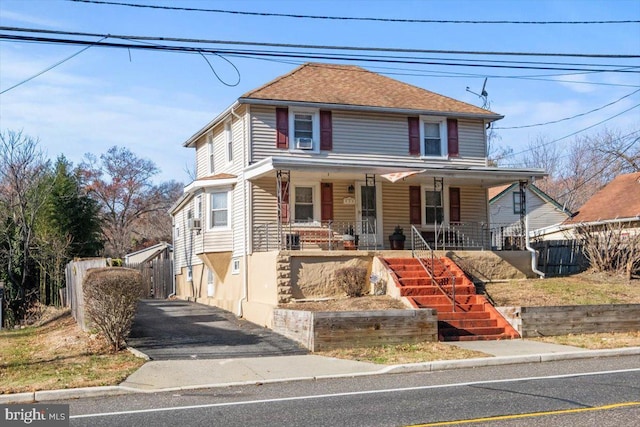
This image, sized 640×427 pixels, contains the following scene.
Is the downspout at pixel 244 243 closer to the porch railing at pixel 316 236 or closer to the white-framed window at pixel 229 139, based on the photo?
the porch railing at pixel 316 236

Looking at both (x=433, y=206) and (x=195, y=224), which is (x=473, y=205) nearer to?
Answer: (x=433, y=206)

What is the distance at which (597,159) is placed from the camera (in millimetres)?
52344

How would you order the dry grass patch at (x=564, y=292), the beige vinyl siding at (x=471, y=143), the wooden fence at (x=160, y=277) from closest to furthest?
the dry grass patch at (x=564, y=292) → the beige vinyl siding at (x=471, y=143) → the wooden fence at (x=160, y=277)

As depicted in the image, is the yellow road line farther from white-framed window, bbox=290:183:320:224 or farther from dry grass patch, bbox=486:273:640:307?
white-framed window, bbox=290:183:320:224

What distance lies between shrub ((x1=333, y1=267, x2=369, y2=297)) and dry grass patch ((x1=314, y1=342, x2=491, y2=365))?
4.34 m

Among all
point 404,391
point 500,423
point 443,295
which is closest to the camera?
point 500,423

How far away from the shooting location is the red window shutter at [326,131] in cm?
2314

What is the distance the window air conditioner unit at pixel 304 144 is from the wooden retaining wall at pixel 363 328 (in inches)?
325

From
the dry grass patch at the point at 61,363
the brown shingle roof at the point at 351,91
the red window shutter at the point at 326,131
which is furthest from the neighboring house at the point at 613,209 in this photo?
the dry grass patch at the point at 61,363

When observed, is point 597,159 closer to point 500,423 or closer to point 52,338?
point 52,338

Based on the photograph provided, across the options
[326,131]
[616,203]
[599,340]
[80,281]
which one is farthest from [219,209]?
[616,203]

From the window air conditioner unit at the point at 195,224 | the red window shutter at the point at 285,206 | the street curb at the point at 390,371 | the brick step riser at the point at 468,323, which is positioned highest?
the red window shutter at the point at 285,206

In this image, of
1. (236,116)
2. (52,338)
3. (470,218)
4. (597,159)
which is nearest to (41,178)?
(236,116)

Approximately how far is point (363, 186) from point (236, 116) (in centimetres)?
477
